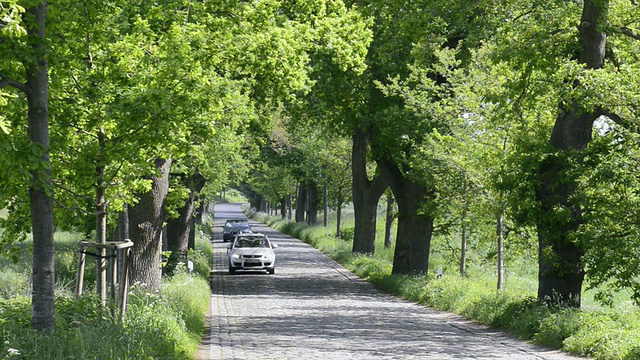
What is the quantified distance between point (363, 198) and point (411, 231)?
10.1 m

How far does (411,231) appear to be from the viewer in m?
28.4

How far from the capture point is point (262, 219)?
109000mm

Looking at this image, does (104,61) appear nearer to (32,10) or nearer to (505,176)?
(32,10)

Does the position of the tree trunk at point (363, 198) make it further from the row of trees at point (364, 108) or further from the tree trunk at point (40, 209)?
the tree trunk at point (40, 209)

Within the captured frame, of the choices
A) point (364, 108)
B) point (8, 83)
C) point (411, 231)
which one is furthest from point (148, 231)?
point (411, 231)

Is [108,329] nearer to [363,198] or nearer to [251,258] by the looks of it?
[251,258]

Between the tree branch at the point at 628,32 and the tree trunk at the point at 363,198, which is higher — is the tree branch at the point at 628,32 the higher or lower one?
the higher one

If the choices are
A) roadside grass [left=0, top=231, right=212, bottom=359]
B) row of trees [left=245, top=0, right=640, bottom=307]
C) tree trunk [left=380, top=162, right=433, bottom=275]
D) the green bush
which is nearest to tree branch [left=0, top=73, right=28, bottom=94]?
roadside grass [left=0, top=231, right=212, bottom=359]

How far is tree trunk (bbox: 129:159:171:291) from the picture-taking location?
18.0 m

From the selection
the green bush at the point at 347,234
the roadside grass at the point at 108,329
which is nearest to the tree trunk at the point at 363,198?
the green bush at the point at 347,234

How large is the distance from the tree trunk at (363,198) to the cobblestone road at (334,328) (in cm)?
790

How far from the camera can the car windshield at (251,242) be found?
35.4m

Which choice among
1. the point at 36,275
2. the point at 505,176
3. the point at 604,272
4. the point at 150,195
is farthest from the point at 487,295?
the point at 36,275

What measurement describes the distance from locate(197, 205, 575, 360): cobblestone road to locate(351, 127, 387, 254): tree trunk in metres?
7.90
